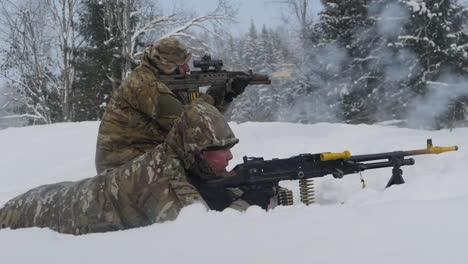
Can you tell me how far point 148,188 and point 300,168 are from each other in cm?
154

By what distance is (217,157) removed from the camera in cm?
332

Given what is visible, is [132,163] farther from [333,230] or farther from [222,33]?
[222,33]

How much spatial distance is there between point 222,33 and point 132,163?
21082 mm

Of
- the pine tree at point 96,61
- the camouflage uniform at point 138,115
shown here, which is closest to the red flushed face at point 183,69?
the camouflage uniform at point 138,115

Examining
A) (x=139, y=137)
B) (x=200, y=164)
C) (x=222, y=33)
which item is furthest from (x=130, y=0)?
(x=200, y=164)

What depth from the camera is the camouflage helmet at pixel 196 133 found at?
3049 millimetres

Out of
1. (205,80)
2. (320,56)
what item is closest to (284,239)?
(205,80)

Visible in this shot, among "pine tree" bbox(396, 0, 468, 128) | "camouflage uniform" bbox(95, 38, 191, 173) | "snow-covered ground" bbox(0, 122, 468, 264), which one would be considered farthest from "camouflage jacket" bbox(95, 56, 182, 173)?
"pine tree" bbox(396, 0, 468, 128)

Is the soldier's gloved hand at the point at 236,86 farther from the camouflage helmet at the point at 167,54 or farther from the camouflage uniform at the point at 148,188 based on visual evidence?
the camouflage uniform at the point at 148,188

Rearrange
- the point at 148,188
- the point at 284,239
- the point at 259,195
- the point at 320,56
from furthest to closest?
the point at 320,56
the point at 259,195
the point at 148,188
the point at 284,239

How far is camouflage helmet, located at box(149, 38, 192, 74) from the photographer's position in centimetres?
497

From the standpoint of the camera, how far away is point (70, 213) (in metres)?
3.24

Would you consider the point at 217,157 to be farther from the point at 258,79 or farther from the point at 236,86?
Answer: the point at 258,79

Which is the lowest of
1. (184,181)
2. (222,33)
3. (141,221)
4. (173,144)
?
(141,221)
